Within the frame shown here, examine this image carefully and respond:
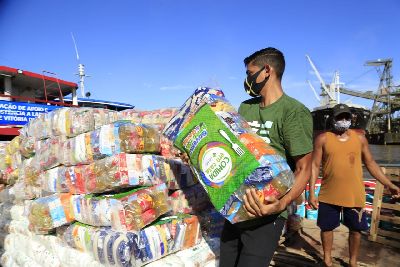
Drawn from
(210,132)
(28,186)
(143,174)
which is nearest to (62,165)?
(28,186)

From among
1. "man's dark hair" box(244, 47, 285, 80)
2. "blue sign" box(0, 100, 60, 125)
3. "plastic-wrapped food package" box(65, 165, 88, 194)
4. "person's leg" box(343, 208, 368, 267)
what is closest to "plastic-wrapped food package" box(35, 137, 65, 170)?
"plastic-wrapped food package" box(65, 165, 88, 194)

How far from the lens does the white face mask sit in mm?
3037

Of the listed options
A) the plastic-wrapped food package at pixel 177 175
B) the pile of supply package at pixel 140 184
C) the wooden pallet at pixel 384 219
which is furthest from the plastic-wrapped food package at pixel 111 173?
the wooden pallet at pixel 384 219

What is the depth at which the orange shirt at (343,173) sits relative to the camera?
2.99 metres

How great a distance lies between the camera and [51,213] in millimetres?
2672

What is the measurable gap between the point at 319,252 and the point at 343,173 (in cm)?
100

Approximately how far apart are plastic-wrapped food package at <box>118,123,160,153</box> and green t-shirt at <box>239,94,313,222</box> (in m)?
1.03

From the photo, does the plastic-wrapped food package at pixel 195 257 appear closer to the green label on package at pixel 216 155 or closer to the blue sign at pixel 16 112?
the green label on package at pixel 216 155

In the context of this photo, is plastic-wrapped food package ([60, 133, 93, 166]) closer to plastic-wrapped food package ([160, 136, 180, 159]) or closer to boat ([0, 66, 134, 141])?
plastic-wrapped food package ([160, 136, 180, 159])

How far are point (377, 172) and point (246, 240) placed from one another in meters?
2.28

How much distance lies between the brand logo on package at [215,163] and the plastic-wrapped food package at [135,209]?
30.9 inches

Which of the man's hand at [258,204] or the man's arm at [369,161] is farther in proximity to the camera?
the man's arm at [369,161]

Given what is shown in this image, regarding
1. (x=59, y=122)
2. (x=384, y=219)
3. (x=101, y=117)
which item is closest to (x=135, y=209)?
(x=101, y=117)

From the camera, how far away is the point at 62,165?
9.91 ft
